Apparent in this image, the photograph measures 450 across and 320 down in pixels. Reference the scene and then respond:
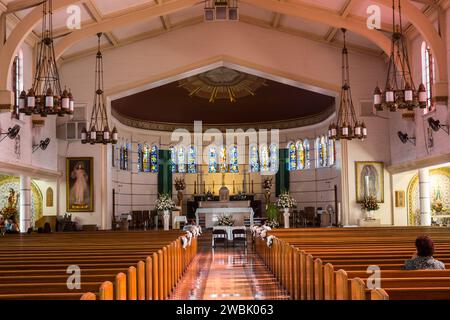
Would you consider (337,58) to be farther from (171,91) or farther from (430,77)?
(171,91)

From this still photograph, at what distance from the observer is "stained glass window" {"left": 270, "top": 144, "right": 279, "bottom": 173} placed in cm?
3083

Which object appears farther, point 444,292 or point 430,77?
point 430,77

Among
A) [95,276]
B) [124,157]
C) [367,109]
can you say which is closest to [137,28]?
[367,109]

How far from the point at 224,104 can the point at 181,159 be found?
4.22 metres

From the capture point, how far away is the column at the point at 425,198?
61.0 ft

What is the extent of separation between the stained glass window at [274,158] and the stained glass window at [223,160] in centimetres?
272

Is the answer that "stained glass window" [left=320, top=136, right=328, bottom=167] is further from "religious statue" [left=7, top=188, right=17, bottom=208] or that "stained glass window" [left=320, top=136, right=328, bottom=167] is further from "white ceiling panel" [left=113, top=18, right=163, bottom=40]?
"religious statue" [left=7, top=188, right=17, bottom=208]

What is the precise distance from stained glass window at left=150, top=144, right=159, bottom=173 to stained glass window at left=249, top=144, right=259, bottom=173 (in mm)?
5402

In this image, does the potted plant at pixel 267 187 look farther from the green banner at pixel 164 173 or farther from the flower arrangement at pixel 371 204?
the flower arrangement at pixel 371 204

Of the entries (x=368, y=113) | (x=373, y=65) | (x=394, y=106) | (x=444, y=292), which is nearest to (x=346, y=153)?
(x=368, y=113)

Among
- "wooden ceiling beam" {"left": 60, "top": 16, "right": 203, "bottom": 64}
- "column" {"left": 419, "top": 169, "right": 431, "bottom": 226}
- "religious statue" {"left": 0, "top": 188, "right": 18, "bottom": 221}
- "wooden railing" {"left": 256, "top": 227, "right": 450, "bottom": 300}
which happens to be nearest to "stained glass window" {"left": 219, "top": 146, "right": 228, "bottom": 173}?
"wooden ceiling beam" {"left": 60, "top": 16, "right": 203, "bottom": 64}

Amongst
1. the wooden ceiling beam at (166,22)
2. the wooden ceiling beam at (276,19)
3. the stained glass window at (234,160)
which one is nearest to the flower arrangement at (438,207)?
the wooden ceiling beam at (276,19)

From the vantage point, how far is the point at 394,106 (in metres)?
12.3

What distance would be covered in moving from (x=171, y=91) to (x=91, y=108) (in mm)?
7428
